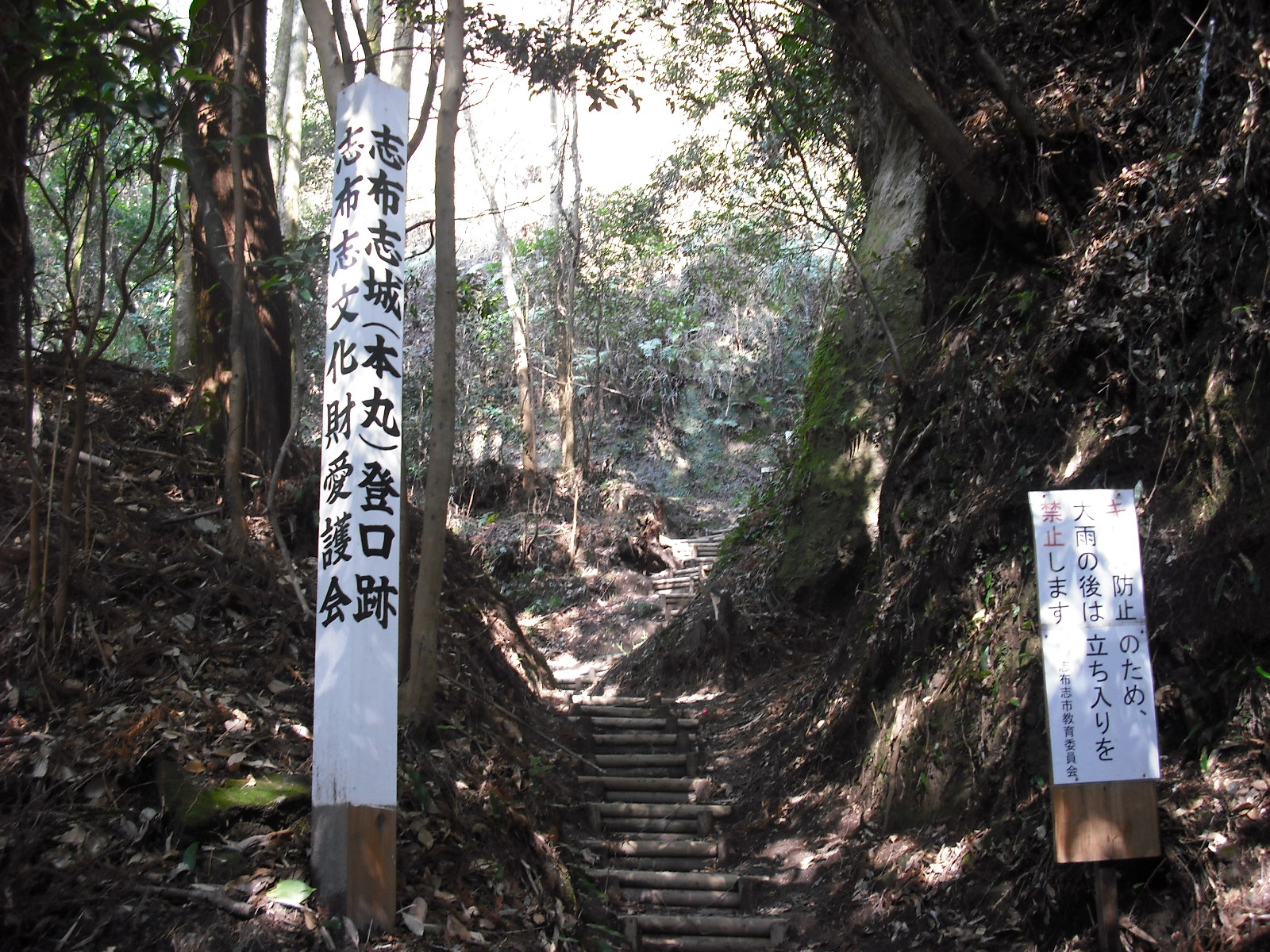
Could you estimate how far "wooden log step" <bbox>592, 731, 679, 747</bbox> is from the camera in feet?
30.0

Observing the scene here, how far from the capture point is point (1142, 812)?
150 inches

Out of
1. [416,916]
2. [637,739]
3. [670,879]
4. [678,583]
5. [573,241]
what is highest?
[573,241]

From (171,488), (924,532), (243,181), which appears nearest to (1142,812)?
(924,532)

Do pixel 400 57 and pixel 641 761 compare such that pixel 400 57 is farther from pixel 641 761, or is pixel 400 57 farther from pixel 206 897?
pixel 206 897

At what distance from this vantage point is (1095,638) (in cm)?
392

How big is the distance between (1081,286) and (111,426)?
6.65m

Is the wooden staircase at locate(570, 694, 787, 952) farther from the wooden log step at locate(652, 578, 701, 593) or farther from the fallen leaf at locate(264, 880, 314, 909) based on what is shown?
the wooden log step at locate(652, 578, 701, 593)

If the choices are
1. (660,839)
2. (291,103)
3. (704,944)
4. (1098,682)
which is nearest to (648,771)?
(660,839)

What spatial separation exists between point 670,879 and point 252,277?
5.20 meters

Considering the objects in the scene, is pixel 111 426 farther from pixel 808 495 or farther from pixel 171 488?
pixel 808 495

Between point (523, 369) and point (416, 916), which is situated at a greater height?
point (523, 369)

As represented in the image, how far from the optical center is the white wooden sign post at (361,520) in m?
3.80

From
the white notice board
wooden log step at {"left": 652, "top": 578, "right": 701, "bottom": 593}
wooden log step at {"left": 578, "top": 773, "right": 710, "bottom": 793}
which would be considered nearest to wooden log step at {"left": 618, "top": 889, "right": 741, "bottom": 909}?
wooden log step at {"left": 578, "top": 773, "right": 710, "bottom": 793}

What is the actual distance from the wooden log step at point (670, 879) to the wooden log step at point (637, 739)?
105 inches
